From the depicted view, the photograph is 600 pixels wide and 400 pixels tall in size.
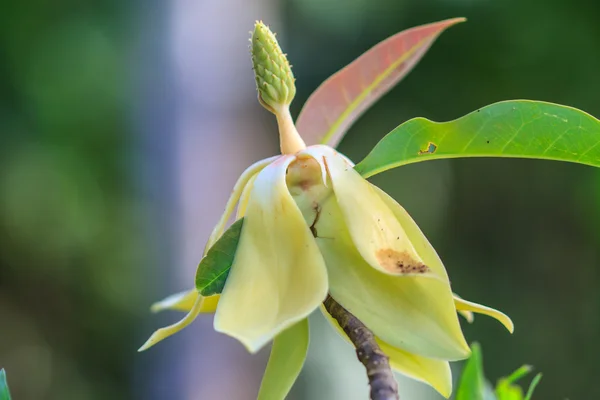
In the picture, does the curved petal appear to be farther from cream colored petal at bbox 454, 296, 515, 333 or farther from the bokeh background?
the bokeh background

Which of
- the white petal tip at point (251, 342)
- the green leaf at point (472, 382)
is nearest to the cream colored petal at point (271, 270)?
the white petal tip at point (251, 342)

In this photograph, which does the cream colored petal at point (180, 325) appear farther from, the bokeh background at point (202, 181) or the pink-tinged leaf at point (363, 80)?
the bokeh background at point (202, 181)

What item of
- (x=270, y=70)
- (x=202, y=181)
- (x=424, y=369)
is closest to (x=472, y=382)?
(x=424, y=369)

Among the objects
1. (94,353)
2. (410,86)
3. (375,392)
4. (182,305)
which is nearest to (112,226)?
(94,353)

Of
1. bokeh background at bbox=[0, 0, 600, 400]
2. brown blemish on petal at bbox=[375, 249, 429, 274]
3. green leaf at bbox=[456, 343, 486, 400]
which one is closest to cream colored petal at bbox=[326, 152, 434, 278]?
brown blemish on petal at bbox=[375, 249, 429, 274]

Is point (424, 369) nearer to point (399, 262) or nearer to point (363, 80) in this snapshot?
point (399, 262)
